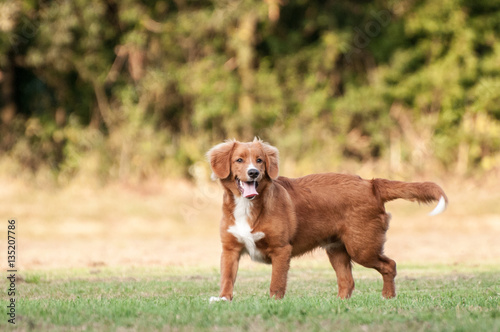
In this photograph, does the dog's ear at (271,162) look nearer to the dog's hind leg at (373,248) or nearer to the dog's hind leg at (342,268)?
the dog's hind leg at (373,248)

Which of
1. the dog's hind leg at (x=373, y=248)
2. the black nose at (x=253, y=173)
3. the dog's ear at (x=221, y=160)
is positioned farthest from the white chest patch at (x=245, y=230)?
the dog's hind leg at (x=373, y=248)

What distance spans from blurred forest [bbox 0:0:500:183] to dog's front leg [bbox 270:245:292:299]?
54.4 feet

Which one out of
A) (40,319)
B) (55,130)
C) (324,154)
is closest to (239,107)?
(324,154)

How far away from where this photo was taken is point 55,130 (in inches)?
1048

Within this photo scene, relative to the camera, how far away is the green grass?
562 centimetres

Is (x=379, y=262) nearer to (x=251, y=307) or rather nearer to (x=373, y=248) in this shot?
(x=373, y=248)

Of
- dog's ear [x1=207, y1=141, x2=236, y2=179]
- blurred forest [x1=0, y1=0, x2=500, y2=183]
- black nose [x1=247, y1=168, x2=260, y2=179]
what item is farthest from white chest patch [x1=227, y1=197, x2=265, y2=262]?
blurred forest [x1=0, y1=0, x2=500, y2=183]

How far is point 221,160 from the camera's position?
7.86 m

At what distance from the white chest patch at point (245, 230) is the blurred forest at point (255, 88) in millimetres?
16528

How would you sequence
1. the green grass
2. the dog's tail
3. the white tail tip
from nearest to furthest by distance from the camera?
the green grass
the white tail tip
the dog's tail

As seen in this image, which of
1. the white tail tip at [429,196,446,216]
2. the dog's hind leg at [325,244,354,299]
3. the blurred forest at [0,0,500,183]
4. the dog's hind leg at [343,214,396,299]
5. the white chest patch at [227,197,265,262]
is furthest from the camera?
the blurred forest at [0,0,500,183]

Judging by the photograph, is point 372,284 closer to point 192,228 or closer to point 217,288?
point 217,288

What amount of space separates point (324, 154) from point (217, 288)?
15886 millimetres

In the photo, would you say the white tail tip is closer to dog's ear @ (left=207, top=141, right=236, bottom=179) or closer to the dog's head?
the dog's head
